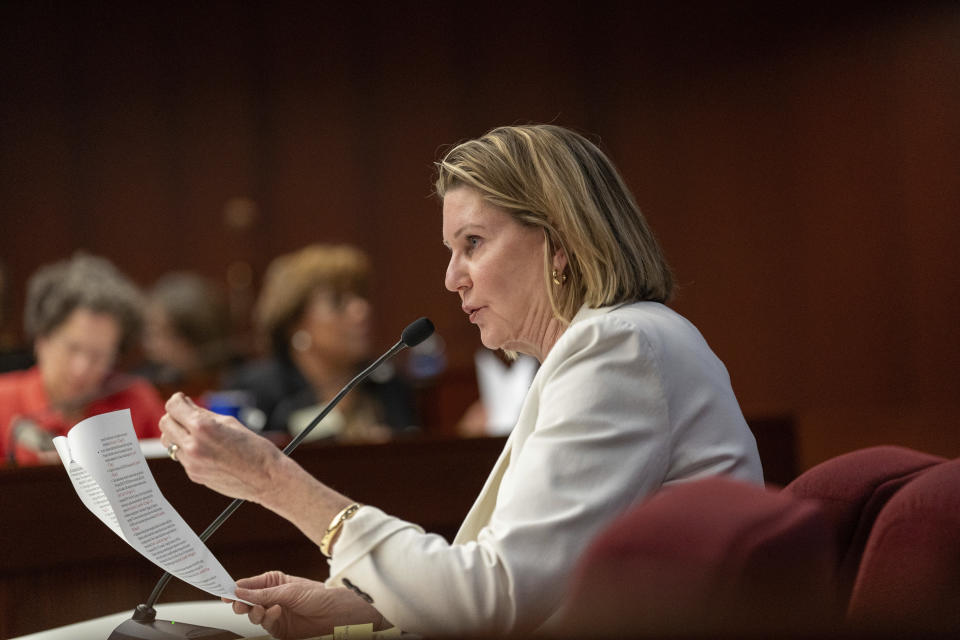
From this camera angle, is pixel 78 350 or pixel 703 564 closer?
pixel 703 564

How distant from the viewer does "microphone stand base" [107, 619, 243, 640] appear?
1.52 metres

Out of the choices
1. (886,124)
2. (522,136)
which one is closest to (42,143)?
(886,124)

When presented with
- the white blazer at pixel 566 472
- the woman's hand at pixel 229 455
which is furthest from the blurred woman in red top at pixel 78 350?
the white blazer at pixel 566 472

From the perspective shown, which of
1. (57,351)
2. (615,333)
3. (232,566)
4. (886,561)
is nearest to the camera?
(886,561)

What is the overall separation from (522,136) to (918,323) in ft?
18.8

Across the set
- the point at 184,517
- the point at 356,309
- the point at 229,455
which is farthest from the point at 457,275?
the point at 356,309

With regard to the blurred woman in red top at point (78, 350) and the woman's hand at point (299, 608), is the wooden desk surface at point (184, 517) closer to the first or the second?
the woman's hand at point (299, 608)

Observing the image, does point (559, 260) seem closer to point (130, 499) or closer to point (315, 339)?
point (130, 499)

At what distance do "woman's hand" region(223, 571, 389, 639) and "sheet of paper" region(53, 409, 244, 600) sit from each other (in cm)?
15

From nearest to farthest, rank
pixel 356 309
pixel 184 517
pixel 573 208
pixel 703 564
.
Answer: pixel 703 564
pixel 573 208
pixel 184 517
pixel 356 309

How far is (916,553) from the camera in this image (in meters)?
1.18

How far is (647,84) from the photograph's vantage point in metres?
7.65

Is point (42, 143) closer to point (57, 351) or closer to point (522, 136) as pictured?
point (57, 351)

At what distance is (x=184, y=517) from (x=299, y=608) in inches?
40.8
